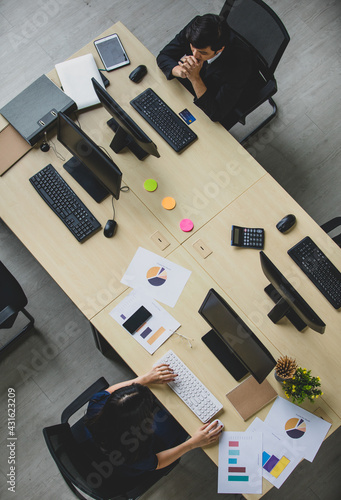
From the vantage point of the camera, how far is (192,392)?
2.16m

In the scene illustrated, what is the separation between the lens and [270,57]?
99.2 inches

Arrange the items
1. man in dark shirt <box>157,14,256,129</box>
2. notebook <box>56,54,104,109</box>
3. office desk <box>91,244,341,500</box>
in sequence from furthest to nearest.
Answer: notebook <box>56,54,104,109</box>
man in dark shirt <box>157,14,256,129</box>
office desk <box>91,244,341,500</box>

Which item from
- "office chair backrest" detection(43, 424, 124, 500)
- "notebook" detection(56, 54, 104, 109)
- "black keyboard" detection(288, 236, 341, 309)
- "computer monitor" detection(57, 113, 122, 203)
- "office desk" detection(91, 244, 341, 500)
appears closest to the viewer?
"office chair backrest" detection(43, 424, 124, 500)

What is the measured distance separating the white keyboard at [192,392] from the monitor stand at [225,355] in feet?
0.52

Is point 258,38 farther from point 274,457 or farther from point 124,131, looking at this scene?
point 274,457

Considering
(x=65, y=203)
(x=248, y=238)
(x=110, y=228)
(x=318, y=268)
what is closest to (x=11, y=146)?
(x=65, y=203)

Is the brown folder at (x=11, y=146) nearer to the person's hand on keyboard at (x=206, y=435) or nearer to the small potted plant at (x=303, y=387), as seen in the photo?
the person's hand on keyboard at (x=206, y=435)

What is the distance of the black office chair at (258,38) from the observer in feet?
7.96

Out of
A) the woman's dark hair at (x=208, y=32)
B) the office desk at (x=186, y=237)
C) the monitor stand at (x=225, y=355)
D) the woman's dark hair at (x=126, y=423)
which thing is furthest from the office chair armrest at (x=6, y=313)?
the woman's dark hair at (x=208, y=32)

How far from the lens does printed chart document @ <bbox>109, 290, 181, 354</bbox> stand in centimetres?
223

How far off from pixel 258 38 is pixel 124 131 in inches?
39.8

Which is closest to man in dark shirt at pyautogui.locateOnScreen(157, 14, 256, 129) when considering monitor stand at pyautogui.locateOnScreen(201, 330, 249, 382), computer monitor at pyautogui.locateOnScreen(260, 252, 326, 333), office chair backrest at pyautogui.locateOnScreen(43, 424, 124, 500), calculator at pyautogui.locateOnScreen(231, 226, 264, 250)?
calculator at pyautogui.locateOnScreen(231, 226, 264, 250)

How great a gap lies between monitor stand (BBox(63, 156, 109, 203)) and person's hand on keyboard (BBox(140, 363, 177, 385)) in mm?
961

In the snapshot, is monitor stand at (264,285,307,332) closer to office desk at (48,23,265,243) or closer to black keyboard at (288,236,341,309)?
black keyboard at (288,236,341,309)
